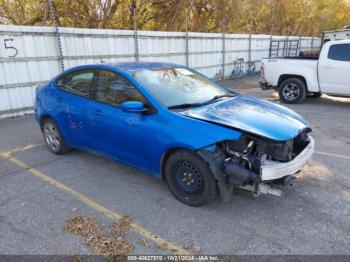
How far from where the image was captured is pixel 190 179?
353cm

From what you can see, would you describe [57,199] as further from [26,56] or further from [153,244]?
[26,56]

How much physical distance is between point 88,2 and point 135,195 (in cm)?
1152

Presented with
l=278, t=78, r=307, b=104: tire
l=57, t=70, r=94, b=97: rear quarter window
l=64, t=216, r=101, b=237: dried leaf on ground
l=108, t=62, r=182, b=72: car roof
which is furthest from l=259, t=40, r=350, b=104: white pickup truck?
l=64, t=216, r=101, b=237: dried leaf on ground

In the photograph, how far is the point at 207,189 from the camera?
3395 mm

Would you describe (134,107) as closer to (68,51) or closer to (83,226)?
(83,226)

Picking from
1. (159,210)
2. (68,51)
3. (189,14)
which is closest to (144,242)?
(159,210)

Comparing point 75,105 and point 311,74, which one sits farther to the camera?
point 311,74

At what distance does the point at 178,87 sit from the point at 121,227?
195 cm

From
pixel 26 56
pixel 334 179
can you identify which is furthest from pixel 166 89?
pixel 26 56

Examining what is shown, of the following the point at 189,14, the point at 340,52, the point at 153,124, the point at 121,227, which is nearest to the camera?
the point at 121,227

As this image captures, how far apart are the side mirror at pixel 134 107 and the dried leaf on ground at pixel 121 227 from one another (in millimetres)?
1229

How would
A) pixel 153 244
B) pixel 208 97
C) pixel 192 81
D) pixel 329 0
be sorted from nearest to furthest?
1. pixel 153 244
2. pixel 208 97
3. pixel 192 81
4. pixel 329 0

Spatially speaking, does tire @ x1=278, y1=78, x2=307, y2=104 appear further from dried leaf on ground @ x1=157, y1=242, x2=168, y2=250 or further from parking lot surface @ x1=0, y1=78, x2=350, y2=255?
dried leaf on ground @ x1=157, y1=242, x2=168, y2=250

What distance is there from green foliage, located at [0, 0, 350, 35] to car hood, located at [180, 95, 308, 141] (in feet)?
34.3
